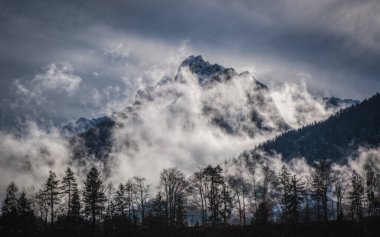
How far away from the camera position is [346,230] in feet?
187

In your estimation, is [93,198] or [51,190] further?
[51,190]

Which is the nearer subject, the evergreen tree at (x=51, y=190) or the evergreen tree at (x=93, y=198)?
the evergreen tree at (x=93, y=198)

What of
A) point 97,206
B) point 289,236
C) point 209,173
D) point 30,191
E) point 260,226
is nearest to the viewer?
point 289,236

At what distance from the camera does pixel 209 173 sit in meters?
79.9

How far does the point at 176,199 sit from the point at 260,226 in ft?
77.8

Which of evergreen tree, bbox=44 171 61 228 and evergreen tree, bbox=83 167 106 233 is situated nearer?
evergreen tree, bbox=83 167 106 233

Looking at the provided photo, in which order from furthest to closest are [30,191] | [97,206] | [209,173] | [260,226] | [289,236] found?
[30,191], [209,173], [97,206], [260,226], [289,236]

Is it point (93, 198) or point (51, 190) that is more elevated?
point (51, 190)

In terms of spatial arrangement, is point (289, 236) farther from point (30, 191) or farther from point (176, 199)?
point (30, 191)

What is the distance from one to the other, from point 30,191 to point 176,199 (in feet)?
161

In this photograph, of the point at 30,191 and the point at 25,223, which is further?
the point at 30,191

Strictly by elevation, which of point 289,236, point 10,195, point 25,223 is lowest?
point 289,236

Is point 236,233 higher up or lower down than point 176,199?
lower down

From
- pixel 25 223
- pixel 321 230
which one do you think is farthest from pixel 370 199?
pixel 25 223
